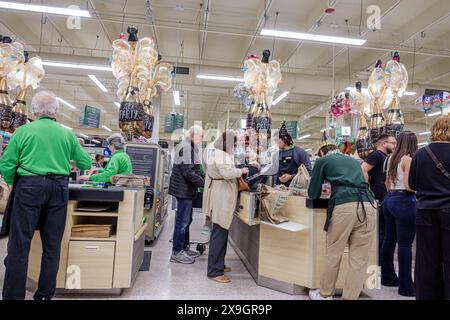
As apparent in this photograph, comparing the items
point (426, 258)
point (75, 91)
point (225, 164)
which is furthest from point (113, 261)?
point (75, 91)

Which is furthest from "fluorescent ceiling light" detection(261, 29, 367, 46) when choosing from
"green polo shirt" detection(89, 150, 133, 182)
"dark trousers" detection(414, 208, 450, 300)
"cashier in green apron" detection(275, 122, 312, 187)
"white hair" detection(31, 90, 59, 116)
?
"dark trousers" detection(414, 208, 450, 300)

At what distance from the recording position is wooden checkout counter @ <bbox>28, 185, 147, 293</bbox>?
2.48m

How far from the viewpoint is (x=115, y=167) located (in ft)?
12.0

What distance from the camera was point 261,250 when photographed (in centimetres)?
304

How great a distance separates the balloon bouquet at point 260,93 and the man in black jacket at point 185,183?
704 millimetres

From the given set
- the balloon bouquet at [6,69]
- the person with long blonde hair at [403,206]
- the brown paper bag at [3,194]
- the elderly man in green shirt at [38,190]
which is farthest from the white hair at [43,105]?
the brown paper bag at [3,194]

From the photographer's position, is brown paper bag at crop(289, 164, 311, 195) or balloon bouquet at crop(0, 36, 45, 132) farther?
balloon bouquet at crop(0, 36, 45, 132)

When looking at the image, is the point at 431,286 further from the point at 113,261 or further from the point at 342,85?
the point at 342,85

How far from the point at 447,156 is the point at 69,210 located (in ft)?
8.92

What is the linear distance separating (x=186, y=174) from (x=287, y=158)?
1.38m

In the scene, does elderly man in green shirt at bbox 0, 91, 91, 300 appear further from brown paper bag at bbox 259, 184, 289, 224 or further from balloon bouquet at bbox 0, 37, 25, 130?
balloon bouquet at bbox 0, 37, 25, 130

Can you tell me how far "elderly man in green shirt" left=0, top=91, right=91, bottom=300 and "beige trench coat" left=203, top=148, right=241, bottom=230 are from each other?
1.31m

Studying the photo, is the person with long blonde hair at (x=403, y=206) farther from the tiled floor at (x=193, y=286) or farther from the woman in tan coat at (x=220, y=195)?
the woman in tan coat at (x=220, y=195)

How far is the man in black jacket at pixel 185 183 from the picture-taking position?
3.73 meters
